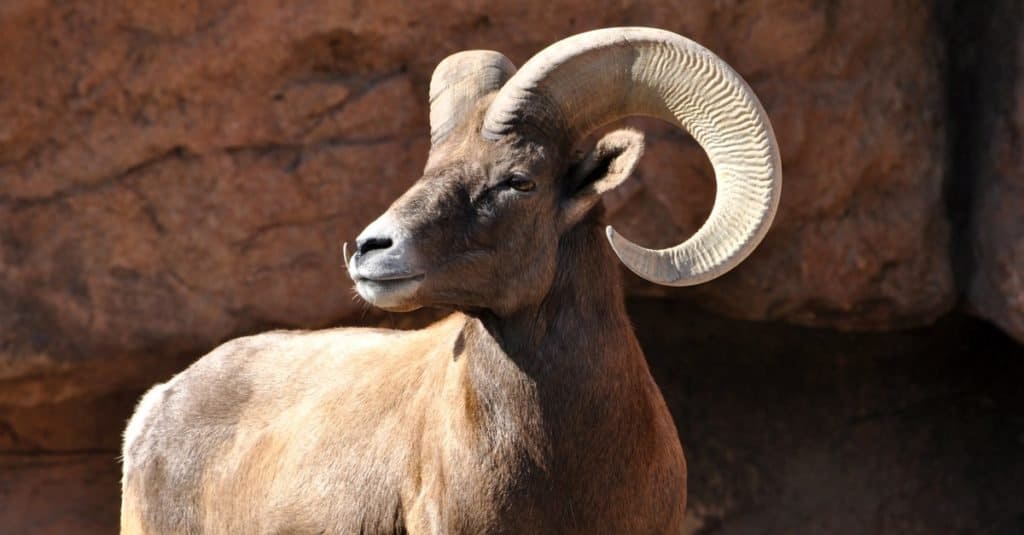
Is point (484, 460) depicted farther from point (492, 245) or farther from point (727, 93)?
point (727, 93)

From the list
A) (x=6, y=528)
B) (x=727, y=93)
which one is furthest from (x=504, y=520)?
(x=6, y=528)

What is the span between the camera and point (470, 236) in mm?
5410

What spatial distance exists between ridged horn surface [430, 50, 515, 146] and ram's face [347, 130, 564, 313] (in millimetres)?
343

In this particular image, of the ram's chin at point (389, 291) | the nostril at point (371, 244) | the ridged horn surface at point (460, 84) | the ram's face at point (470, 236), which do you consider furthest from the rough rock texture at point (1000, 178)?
the nostril at point (371, 244)

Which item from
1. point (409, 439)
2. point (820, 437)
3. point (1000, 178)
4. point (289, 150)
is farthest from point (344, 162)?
point (1000, 178)

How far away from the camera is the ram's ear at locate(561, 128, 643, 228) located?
5.50 metres

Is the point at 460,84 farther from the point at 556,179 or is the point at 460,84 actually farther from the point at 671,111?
the point at 671,111

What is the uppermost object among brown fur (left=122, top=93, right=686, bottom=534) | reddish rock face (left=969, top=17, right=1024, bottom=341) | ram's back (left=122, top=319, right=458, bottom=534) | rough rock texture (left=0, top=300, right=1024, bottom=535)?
brown fur (left=122, top=93, right=686, bottom=534)

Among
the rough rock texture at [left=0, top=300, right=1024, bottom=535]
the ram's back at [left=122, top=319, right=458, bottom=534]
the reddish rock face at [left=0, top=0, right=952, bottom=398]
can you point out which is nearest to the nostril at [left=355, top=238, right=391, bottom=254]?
the ram's back at [left=122, top=319, right=458, bottom=534]

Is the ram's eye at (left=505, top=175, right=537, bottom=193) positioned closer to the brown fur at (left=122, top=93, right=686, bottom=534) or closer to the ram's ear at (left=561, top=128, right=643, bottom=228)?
the brown fur at (left=122, top=93, right=686, bottom=534)

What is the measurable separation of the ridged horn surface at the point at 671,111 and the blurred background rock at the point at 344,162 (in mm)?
3176

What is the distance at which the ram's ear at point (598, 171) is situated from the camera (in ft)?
18.0

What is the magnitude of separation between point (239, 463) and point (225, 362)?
0.67 m

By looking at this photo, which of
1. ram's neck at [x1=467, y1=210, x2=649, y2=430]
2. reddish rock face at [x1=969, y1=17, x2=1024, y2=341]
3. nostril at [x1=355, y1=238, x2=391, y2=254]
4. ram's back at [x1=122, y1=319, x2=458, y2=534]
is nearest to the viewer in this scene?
nostril at [x1=355, y1=238, x2=391, y2=254]
